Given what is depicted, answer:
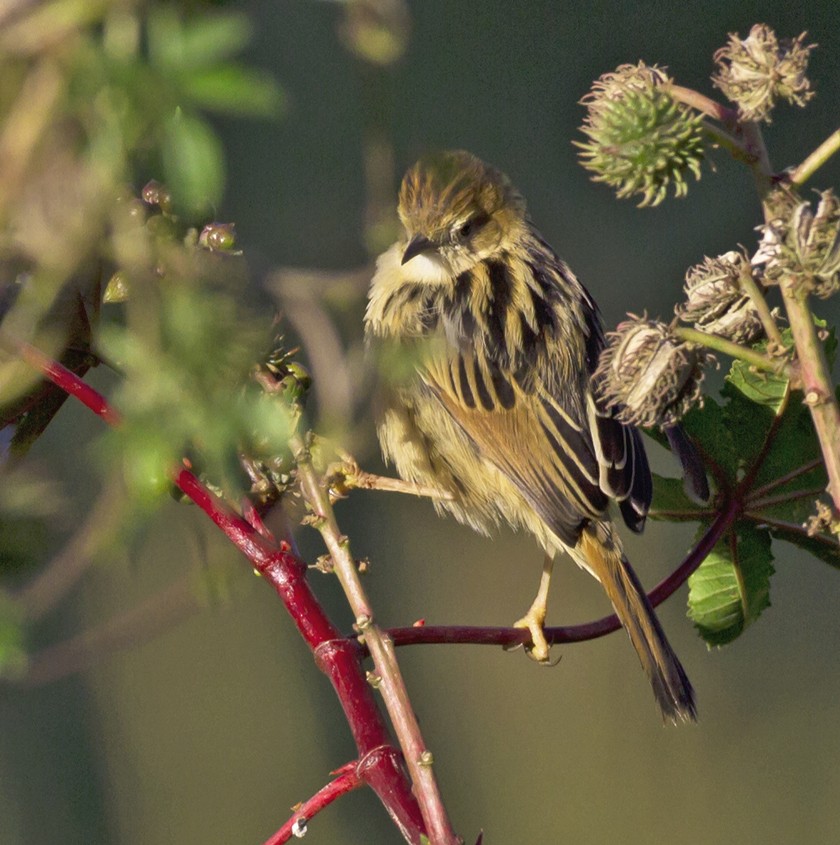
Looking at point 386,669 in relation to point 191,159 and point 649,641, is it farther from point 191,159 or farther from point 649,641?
point 649,641

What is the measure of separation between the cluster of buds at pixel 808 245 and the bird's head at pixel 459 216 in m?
1.86

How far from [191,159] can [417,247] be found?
7.70ft

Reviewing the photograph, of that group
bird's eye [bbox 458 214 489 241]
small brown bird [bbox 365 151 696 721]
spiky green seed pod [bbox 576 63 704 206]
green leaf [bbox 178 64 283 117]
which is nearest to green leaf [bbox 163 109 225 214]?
green leaf [bbox 178 64 283 117]

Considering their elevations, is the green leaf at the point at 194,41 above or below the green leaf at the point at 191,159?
above

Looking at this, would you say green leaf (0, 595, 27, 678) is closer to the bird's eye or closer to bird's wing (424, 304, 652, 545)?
bird's wing (424, 304, 652, 545)

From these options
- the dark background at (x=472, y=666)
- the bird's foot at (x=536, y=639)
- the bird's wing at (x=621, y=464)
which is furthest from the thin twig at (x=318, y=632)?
the dark background at (x=472, y=666)

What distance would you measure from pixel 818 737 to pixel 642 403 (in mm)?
4822

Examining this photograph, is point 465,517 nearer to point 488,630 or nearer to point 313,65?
point 488,630

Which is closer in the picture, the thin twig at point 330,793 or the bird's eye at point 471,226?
the thin twig at point 330,793

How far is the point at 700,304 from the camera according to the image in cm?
147

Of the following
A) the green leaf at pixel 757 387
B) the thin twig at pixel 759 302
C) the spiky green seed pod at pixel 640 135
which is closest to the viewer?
the thin twig at pixel 759 302

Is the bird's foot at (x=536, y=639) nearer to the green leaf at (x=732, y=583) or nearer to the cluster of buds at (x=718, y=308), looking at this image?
the green leaf at (x=732, y=583)

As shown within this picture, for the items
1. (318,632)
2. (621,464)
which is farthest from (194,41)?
(621,464)

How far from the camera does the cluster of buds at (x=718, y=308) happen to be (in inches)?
55.8
